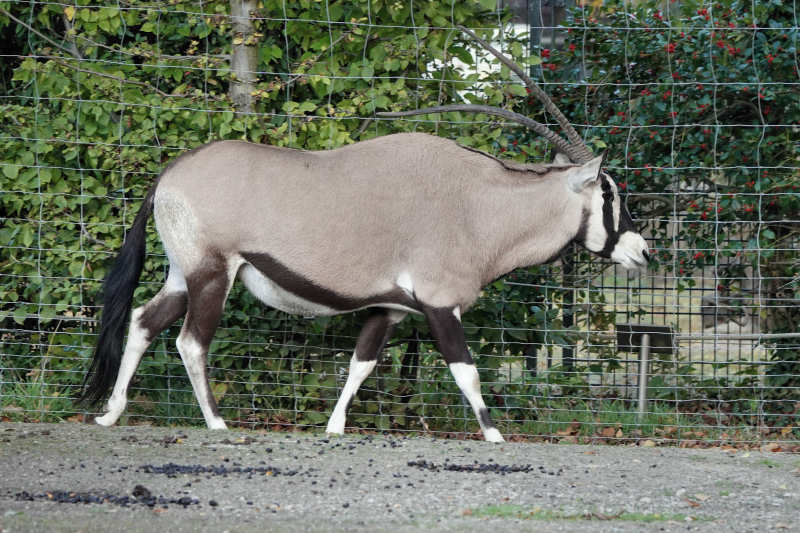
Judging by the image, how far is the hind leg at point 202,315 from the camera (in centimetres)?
702

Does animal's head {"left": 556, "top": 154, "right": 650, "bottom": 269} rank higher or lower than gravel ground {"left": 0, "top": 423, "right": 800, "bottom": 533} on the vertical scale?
higher

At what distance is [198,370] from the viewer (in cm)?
716

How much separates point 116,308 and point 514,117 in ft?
9.89

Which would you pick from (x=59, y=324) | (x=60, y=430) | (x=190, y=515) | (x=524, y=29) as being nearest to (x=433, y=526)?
(x=190, y=515)

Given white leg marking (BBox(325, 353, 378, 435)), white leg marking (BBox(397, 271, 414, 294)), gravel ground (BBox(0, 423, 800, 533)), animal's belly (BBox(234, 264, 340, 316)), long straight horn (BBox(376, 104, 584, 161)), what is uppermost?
long straight horn (BBox(376, 104, 584, 161))

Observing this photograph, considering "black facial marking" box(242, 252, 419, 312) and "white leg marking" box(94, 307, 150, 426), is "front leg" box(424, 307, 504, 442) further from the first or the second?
"white leg marking" box(94, 307, 150, 426)

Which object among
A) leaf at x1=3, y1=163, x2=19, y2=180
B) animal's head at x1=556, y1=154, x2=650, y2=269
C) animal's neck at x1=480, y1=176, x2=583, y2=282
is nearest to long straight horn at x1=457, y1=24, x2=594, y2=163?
animal's head at x1=556, y1=154, x2=650, y2=269

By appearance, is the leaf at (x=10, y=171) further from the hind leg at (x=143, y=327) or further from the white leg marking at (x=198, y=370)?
the white leg marking at (x=198, y=370)

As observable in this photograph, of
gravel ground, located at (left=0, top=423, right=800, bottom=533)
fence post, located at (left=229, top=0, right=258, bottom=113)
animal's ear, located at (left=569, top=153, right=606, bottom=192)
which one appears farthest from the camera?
fence post, located at (left=229, top=0, right=258, bottom=113)

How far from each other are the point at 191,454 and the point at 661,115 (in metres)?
4.32

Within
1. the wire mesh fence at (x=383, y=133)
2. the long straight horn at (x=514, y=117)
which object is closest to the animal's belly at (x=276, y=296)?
the wire mesh fence at (x=383, y=133)

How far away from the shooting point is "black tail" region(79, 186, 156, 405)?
7.43 m

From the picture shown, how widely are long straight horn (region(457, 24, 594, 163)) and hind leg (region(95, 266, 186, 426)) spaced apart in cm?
265

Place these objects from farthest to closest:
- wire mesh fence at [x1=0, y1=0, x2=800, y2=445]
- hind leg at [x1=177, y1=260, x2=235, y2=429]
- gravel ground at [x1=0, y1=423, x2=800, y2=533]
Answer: wire mesh fence at [x1=0, y1=0, x2=800, y2=445] < hind leg at [x1=177, y1=260, x2=235, y2=429] < gravel ground at [x1=0, y1=423, x2=800, y2=533]
